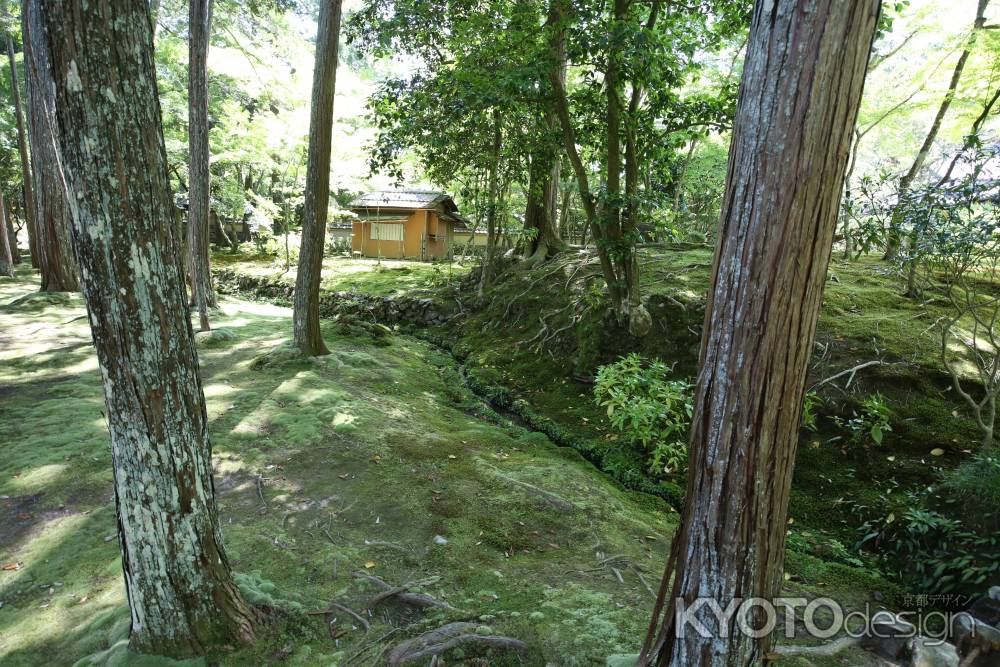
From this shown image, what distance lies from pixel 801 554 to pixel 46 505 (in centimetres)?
584

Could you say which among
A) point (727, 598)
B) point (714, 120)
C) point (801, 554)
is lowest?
point (801, 554)

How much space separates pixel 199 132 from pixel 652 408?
848 centimetres

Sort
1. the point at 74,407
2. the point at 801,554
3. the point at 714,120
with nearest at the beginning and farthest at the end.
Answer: the point at 801,554, the point at 74,407, the point at 714,120

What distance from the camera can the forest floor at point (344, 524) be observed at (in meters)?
2.64

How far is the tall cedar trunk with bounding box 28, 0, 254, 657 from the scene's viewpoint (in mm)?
1859

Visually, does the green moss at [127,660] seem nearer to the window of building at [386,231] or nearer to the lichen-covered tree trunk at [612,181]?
the lichen-covered tree trunk at [612,181]

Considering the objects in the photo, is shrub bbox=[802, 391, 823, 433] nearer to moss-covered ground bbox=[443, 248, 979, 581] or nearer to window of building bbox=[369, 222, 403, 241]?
moss-covered ground bbox=[443, 248, 979, 581]

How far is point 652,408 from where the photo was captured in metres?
5.09

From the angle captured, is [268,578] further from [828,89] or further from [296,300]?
[296,300]

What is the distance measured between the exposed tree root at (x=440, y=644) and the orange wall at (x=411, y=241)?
71.2ft

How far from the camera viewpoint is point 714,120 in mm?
6109

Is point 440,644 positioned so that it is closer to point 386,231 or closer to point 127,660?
point 127,660

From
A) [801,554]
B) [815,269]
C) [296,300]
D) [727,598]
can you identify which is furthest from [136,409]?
[296,300]

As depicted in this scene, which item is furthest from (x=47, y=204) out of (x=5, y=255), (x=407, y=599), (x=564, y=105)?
(x=407, y=599)
